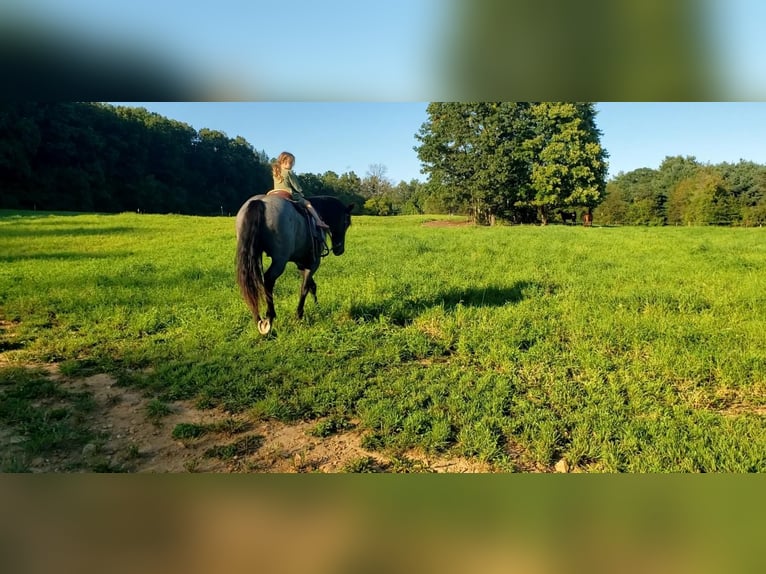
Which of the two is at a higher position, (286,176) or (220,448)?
(286,176)

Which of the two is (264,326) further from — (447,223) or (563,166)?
(563,166)

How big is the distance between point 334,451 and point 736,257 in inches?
222

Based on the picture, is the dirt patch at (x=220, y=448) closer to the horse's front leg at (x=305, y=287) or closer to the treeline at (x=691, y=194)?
the horse's front leg at (x=305, y=287)

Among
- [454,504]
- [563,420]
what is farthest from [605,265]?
[454,504]

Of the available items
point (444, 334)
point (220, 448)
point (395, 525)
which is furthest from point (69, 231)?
point (395, 525)

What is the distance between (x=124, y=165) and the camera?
450 cm

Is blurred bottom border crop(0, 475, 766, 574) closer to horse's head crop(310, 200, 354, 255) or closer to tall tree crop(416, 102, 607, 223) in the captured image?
tall tree crop(416, 102, 607, 223)

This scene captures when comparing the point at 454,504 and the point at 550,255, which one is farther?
the point at 550,255

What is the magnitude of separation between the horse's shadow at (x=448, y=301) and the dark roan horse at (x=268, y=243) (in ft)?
2.59

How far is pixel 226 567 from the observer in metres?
1.33

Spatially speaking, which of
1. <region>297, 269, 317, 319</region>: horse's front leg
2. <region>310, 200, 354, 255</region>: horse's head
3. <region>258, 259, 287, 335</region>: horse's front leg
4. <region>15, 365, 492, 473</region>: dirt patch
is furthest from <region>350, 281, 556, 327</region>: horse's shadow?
<region>15, 365, 492, 473</region>: dirt patch

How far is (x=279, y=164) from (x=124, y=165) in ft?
7.02
